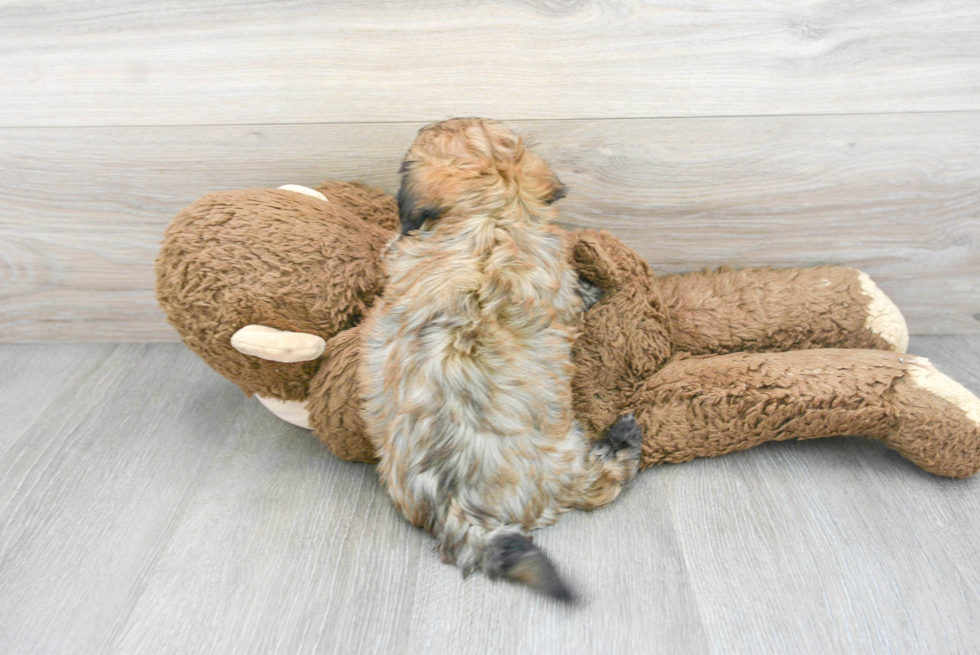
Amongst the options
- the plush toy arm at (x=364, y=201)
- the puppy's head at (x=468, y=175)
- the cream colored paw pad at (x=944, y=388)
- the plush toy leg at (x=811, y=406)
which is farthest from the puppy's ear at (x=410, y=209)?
the cream colored paw pad at (x=944, y=388)

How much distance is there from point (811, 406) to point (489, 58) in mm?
851

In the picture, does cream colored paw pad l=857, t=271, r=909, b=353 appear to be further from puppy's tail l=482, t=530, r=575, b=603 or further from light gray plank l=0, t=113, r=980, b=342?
puppy's tail l=482, t=530, r=575, b=603

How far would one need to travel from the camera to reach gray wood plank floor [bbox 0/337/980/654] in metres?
0.93

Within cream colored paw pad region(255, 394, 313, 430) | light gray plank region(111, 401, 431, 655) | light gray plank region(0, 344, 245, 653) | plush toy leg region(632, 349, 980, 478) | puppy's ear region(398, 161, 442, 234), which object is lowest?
light gray plank region(0, 344, 245, 653)

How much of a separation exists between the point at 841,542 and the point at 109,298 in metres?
1.59

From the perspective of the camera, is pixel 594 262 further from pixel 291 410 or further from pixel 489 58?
pixel 291 410

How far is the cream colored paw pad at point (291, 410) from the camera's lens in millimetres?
1218

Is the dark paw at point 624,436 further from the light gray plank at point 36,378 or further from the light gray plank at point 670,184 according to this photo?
the light gray plank at point 36,378

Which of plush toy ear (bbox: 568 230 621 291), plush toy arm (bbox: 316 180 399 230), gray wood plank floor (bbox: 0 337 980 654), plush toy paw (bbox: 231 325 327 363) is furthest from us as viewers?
plush toy arm (bbox: 316 180 399 230)

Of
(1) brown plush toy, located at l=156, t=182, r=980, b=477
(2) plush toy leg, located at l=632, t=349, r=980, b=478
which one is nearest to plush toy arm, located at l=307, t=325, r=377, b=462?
(1) brown plush toy, located at l=156, t=182, r=980, b=477

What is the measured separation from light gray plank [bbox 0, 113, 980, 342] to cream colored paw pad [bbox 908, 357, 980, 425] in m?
0.37

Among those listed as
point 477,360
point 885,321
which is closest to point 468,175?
point 477,360

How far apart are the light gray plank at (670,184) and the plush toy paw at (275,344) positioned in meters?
0.44

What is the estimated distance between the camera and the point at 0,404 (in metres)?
1.46
